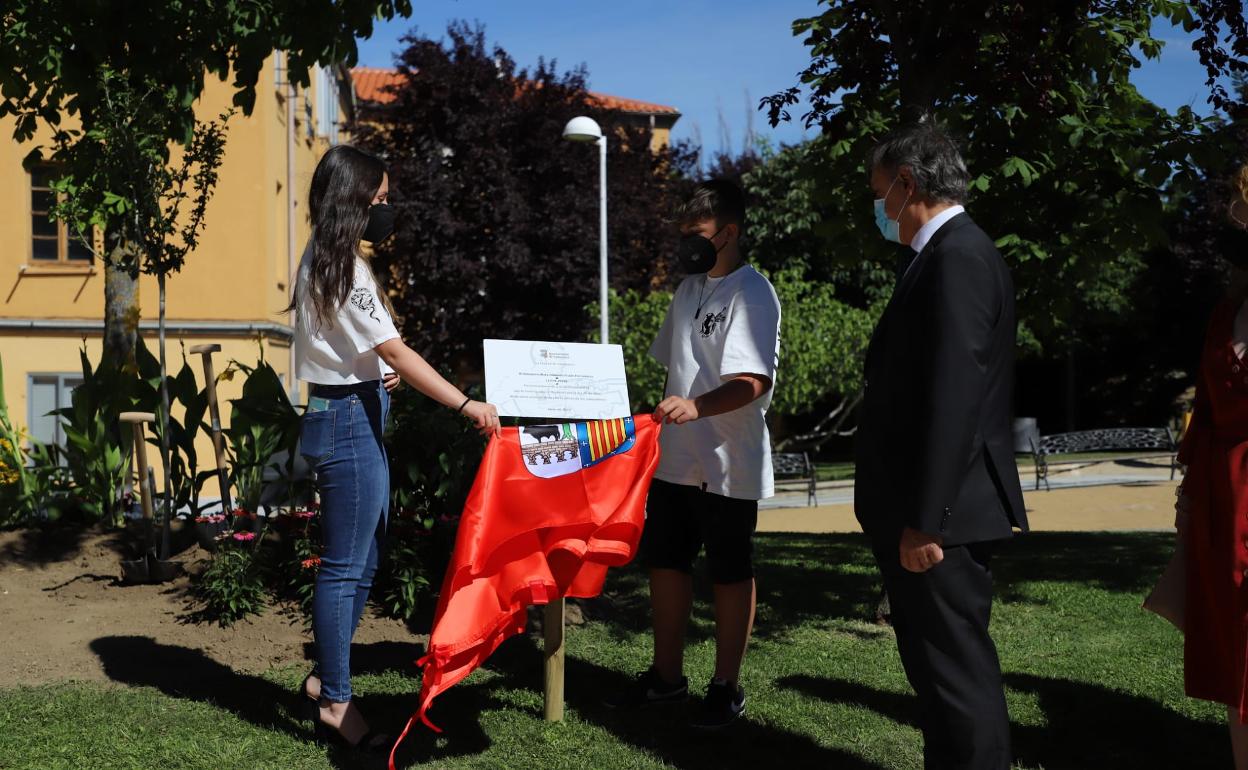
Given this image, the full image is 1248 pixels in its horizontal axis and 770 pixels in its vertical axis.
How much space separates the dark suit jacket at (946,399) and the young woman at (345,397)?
1.40m

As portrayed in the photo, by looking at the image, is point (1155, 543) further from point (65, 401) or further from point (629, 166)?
point (629, 166)

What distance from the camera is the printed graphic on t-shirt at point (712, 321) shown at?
177 inches

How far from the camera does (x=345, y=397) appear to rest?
416 centimetres

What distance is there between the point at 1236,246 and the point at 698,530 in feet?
6.99

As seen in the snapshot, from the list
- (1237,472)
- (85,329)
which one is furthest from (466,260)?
(1237,472)

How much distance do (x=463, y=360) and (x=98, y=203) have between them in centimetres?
2151

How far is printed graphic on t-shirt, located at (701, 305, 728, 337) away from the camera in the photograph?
4.50 meters

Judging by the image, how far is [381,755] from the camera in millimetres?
4156

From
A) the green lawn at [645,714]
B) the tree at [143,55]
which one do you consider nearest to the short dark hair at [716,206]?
the green lawn at [645,714]

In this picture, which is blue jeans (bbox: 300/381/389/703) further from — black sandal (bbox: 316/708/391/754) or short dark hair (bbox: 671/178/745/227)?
short dark hair (bbox: 671/178/745/227)

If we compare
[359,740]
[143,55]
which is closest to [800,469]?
[143,55]

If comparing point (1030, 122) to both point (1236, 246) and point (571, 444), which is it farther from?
point (571, 444)

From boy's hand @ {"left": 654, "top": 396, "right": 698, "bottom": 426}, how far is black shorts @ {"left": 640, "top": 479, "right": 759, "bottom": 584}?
40 centimetres

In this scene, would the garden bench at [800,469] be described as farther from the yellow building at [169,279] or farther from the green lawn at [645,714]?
the green lawn at [645,714]
